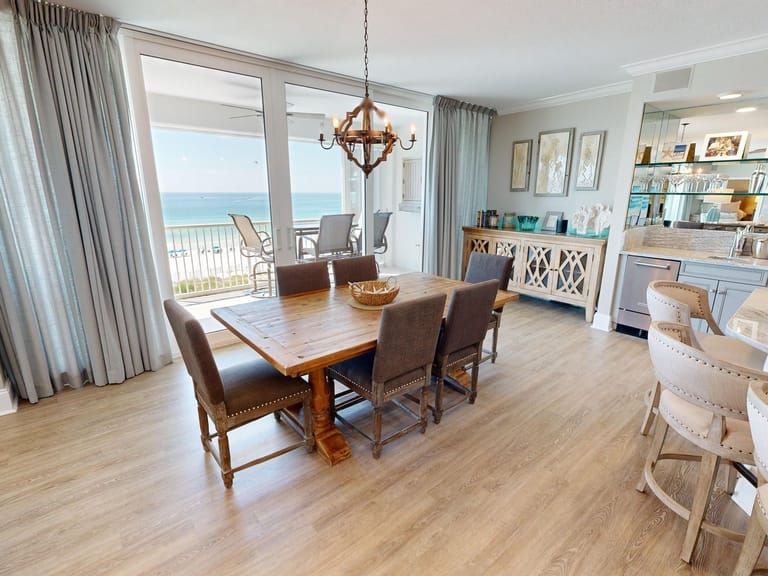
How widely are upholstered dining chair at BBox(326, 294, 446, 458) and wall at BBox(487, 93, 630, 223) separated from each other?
351 centimetres

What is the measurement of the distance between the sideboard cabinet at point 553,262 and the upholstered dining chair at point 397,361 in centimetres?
240

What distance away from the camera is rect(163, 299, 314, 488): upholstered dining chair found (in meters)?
1.66

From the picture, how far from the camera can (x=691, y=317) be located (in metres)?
2.14

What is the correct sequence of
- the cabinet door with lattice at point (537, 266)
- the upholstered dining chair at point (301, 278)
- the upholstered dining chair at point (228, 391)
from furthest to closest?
the cabinet door with lattice at point (537, 266) < the upholstered dining chair at point (301, 278) < the upholstered dining chair at point (228, 391)

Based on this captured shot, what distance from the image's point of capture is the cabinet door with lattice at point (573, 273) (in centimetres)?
421

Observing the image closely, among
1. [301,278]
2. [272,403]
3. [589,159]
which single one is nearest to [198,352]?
[272,403]

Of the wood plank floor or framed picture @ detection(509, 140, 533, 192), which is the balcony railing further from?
framed picture @ detection(509, 140, 533, 192)

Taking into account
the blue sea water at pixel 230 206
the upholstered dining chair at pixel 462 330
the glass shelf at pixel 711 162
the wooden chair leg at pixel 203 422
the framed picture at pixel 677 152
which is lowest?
the wooden chair leg at pixel 203 422

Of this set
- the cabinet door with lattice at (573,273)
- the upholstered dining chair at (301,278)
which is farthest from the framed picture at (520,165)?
the upholstered dining chair at (301,278)

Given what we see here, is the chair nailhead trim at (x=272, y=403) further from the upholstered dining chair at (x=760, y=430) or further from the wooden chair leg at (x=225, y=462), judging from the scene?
the upholstered dining chair at (x=760, y=430)

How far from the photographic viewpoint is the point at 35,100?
2.32m

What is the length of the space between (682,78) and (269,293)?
449cm

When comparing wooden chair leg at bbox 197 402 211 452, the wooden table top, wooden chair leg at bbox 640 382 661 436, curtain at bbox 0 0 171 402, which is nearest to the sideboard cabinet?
the wooden table top

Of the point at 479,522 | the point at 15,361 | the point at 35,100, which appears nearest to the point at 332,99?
the point at 35,100
